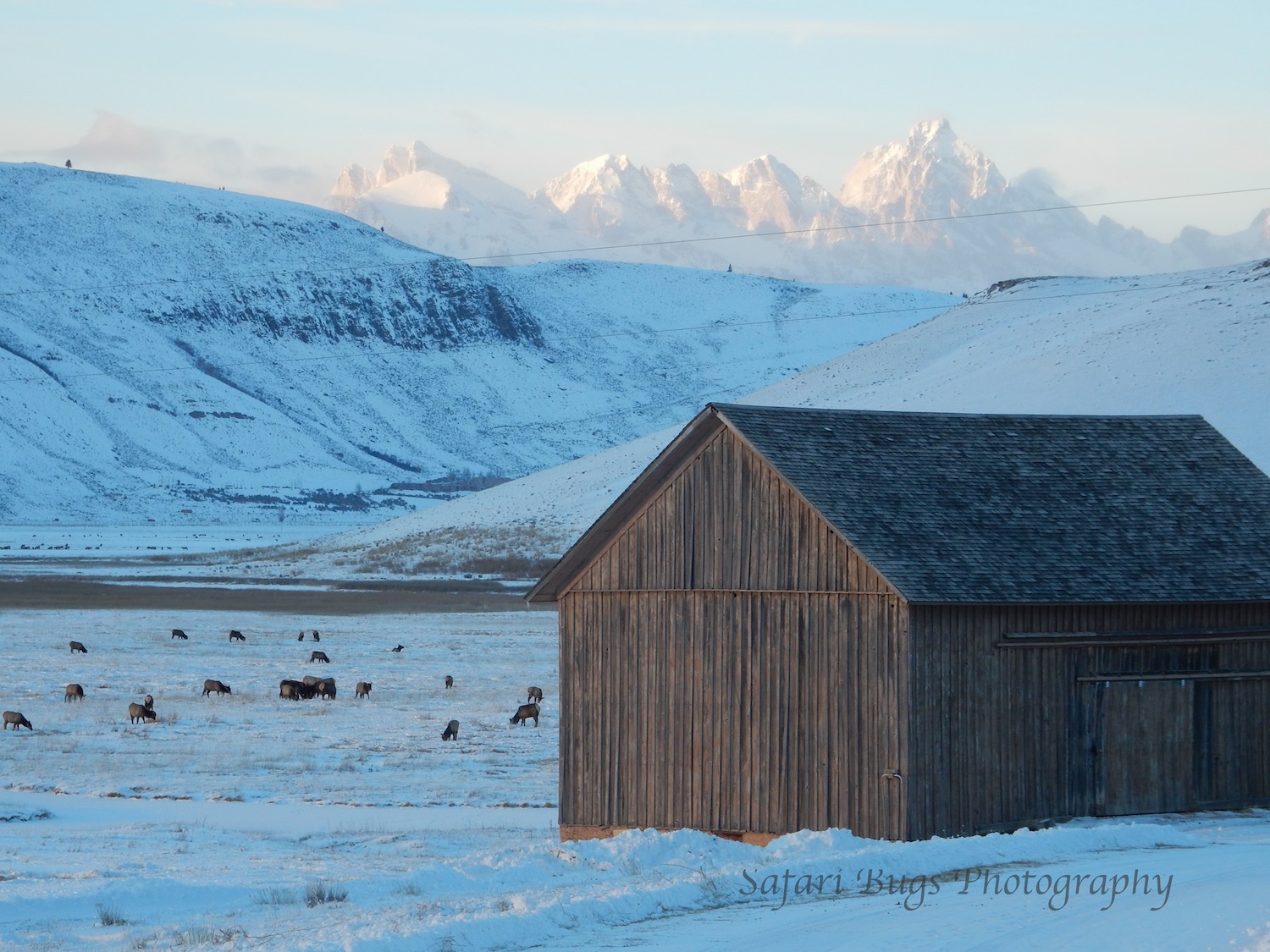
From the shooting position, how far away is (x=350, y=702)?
38906 millimetres

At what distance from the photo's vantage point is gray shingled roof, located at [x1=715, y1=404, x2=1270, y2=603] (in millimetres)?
21172

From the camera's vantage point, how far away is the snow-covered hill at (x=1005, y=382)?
260 feet

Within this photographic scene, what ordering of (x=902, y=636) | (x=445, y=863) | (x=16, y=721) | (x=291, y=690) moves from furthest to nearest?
1. (x=291, y=690)
2. (x=16, y=721)
3. (x=902, y=636)
4. (x=445, y=863)

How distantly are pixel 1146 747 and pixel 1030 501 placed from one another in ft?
12.0

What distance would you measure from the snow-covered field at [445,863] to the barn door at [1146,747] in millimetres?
505

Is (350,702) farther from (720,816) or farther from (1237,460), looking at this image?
(1237,460)

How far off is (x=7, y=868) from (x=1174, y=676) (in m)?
15.0

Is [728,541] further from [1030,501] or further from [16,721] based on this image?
[16,721]

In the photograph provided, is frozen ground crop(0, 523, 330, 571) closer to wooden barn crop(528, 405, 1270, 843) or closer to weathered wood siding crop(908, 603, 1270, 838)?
wooden barn crop(528, 405, 1270, 843)

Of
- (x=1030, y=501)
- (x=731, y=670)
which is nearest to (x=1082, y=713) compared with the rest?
(x=1030, y=501)

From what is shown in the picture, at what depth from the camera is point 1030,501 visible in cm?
2306

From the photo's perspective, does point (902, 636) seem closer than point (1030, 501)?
Yes

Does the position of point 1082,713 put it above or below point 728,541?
below

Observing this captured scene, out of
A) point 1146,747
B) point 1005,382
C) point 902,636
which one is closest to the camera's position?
point 902,636
